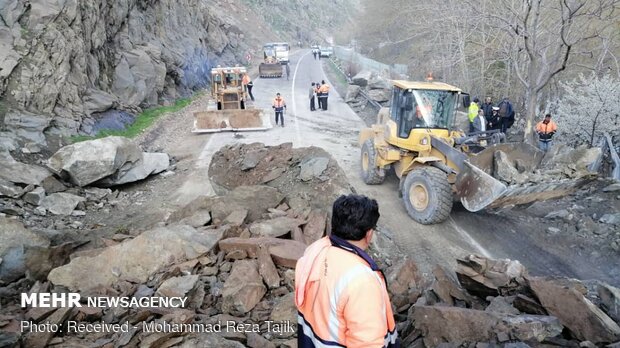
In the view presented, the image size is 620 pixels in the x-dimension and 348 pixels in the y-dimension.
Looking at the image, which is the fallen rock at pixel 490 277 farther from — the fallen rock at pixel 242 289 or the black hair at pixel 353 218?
the black hair at pixel 353 218

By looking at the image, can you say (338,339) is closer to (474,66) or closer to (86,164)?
(86,164)

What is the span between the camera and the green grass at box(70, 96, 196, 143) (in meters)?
13.4

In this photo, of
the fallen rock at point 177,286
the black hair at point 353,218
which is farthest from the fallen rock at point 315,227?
the black hair at point 353,218

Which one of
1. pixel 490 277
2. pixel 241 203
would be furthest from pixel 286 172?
pixel 490 277

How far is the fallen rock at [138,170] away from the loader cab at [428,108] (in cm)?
658

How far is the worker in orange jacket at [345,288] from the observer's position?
6.92ft

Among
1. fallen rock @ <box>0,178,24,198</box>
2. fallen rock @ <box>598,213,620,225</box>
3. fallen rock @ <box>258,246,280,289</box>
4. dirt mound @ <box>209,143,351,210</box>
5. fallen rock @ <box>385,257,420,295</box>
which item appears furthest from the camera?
dirt mound @ <box>209,143,351,210</box>

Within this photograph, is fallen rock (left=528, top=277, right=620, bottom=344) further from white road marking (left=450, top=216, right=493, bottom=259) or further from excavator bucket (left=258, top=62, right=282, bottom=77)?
excavator bucket (left=258, top=62, right=282, bottom=77)

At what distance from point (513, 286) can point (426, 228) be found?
3.54 meters

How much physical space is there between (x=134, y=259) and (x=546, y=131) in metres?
10.6

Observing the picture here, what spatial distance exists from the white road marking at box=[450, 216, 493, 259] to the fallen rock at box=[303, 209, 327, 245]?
2914mm

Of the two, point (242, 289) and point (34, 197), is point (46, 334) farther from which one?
point (34, 197)

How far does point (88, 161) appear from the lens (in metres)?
9.48

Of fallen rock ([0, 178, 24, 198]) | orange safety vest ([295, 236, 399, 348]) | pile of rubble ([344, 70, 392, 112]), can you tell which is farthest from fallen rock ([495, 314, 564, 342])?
pile of rubble ([344, 70, 392, 112])
